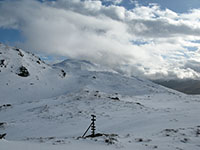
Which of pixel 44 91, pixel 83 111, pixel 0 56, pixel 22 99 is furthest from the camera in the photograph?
pixel 0 56

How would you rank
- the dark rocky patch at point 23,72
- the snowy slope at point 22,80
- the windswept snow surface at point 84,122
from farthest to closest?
1. the dark rocky patch at point 23,72
2. the snowy slope at point 22,80
3. the windswept snow surface at point 84,122

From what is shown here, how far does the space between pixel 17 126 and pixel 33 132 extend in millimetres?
3310

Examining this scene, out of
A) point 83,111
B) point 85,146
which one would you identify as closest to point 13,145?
point 85,146

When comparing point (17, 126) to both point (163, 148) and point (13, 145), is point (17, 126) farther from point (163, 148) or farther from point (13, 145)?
point (163, 148)

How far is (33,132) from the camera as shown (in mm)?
17359

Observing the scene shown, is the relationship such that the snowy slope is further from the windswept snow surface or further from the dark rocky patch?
the dark rocky patch

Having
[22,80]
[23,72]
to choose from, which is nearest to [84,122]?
[22,80]

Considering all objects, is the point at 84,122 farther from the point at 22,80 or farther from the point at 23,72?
the point at 23,72

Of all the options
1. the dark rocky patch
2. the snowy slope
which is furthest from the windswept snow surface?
the dark rocky patch

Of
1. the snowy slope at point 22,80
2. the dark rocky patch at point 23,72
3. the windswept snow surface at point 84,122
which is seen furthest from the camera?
the dark rocky patch at point 23,72

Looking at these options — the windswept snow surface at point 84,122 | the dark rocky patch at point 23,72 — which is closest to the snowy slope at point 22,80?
the windswept snow surface at point 84,122

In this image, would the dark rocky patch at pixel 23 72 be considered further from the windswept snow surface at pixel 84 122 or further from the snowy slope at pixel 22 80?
the windswept snow surface at pixel 84 122

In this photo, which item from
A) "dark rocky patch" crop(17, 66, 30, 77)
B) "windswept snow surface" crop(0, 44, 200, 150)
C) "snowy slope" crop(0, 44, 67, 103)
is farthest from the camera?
"dark rocky patch" crop(17, 66, 30, 77)

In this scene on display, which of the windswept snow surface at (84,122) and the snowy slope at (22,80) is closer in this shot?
the windswept snow surface at (84,122)
